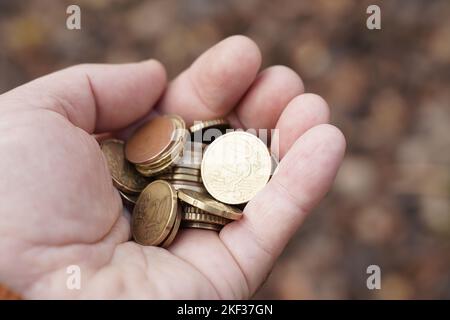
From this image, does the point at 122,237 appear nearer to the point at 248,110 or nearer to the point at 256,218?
the point at 256,218

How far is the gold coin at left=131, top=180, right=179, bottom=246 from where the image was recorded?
221 cm

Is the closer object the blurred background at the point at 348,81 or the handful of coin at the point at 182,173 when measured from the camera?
the handful of coin at the point at 182,173

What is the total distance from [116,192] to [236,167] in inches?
22.7

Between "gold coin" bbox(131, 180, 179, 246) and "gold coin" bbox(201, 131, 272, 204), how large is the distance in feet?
0.73

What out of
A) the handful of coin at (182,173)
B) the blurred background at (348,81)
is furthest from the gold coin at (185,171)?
the blurred background at (348,81)

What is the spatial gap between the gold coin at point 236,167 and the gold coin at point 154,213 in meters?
0.22

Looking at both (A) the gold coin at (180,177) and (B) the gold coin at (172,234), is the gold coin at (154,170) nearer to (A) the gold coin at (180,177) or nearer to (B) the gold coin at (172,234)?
(A) the gold coin at (180,177)

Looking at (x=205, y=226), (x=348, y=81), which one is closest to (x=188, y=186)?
(x=205, y=226)

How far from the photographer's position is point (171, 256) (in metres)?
2.12

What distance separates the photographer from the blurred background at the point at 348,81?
340cm

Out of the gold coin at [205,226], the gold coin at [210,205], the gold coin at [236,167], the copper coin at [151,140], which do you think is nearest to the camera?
the gold coin at [210,205]

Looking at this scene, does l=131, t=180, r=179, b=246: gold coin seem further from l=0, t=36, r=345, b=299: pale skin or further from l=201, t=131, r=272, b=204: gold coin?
l=201, t=131, r=272, b=204: gold coin

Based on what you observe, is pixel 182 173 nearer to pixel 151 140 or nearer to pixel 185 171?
pixel 185 171
